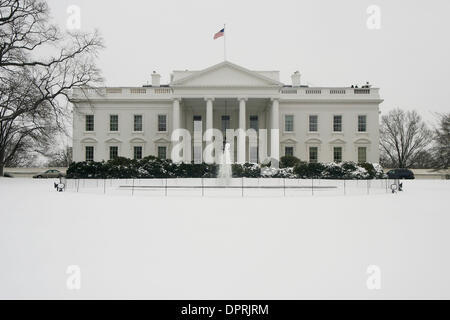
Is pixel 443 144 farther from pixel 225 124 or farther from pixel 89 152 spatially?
pixel 89 152

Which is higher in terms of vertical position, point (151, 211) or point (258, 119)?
point (258, 119)

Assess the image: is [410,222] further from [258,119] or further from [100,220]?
[258,119]

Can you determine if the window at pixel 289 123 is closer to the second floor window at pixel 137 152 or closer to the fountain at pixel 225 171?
the fountain at pixel 225 171

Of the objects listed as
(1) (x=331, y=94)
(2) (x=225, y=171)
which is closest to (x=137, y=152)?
(2) (x=225, y=171)

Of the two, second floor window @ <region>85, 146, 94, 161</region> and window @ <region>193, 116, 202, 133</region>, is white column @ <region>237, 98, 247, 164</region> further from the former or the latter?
second floor window @ <region>85, 146, 94, 161</region>

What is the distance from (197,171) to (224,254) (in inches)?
1022

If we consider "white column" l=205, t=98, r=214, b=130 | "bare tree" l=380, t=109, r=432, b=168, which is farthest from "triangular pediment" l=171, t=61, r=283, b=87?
"bare tree" l=380, t=109, r=432, b=168

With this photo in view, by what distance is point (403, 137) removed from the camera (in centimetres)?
6800

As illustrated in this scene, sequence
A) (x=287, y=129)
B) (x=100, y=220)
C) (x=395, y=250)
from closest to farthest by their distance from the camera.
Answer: (x=395, y=250), (x=100, y=220), (x=287, y=129)

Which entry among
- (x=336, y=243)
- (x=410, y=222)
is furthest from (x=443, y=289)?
(x=410, y=222)

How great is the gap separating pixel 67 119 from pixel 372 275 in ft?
106

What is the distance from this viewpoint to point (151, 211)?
40.3ft

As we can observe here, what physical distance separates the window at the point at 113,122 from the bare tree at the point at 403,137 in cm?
4987

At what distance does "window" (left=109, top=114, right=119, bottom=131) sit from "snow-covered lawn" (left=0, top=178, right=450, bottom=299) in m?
35.3
